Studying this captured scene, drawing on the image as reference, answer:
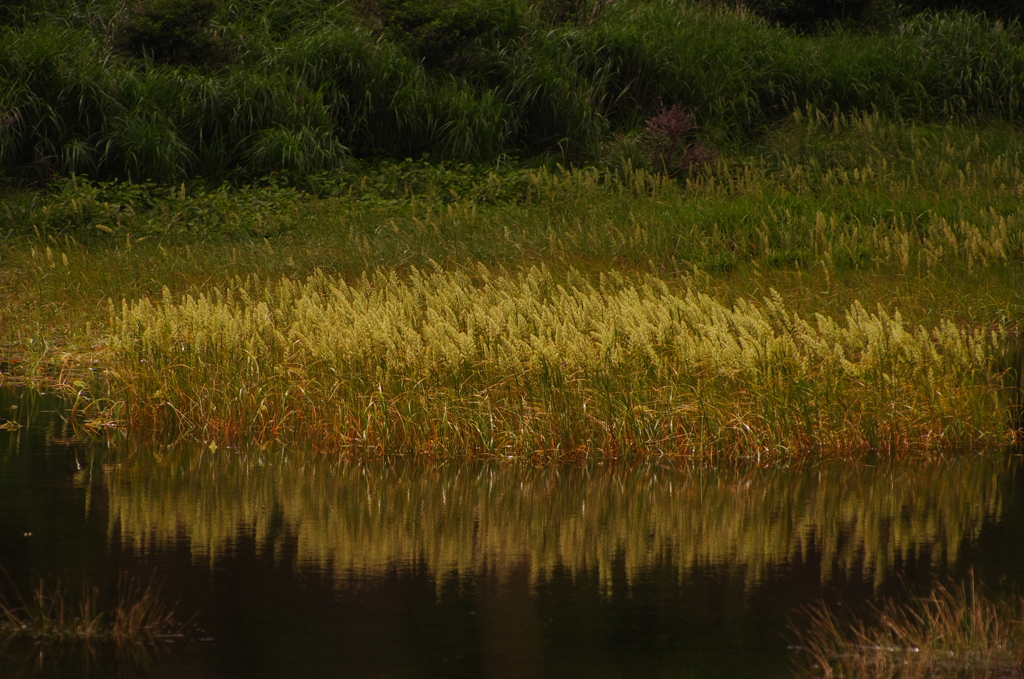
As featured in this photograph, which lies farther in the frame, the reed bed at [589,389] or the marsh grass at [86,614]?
the reed bed at [589,389]

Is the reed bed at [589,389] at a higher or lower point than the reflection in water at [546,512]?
higher

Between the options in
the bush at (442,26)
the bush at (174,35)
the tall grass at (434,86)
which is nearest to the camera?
the tall grass at (434,86)

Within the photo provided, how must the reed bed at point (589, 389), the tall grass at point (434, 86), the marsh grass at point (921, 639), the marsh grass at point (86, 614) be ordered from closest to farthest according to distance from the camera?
the marsh grass at point (921, 639) → the marsh grass at point (86, 614) → the reed bed at point (589, 389) → the tall grass at point (434, 86)

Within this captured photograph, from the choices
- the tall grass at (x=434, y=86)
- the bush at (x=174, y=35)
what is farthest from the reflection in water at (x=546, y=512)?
the bush at (x=174, y=35)

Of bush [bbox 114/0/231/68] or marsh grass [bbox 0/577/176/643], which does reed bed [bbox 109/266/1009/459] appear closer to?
marsh grass [bbox 0/577/176/643]

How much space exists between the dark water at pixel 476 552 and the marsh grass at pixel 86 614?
96 millimetres

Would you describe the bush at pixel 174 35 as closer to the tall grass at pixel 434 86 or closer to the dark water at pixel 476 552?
the tall grass at pixel 434 86

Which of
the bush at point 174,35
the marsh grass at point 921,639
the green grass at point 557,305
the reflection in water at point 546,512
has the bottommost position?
the reflection in water at point 546,512

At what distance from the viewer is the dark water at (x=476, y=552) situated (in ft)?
14.4

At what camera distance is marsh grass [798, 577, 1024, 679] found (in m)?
4.08

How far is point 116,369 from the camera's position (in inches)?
349

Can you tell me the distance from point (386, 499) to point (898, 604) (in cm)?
275

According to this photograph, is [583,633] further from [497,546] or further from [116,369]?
[116,369]

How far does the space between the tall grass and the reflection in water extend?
1055 cm
